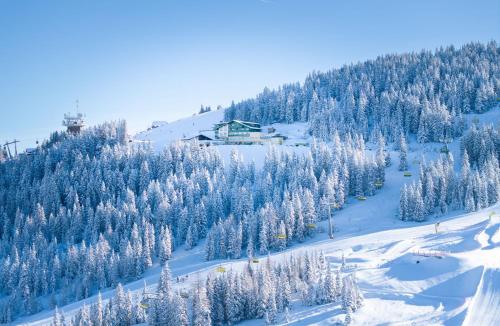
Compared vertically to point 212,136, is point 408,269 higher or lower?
lower

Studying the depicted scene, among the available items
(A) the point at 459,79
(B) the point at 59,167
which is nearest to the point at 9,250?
(B) the point at 59,167

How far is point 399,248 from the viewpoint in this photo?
59.5 m

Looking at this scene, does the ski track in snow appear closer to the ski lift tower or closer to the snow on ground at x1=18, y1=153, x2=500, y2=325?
the snow on ground at x1=18, y1=153, x2=500, y2=325

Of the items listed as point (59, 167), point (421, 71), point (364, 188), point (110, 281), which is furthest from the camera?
point (421, 71)

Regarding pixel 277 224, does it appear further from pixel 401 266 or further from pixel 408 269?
pixel 408 269

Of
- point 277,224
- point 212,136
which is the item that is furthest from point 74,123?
point 277,224

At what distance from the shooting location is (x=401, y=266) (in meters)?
52.1

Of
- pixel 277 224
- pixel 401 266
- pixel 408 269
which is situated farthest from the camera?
pixel 277 224

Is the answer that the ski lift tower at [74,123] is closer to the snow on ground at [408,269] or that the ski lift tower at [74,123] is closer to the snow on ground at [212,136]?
the snow on ground at [212,136]

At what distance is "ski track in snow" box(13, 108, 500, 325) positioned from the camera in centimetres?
4131

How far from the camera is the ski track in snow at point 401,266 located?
136ft

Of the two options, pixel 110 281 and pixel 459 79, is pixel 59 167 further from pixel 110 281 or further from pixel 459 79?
pixel 459 79

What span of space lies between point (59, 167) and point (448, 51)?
15579 cm

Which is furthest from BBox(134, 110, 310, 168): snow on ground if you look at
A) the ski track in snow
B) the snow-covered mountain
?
the ski track in snow
